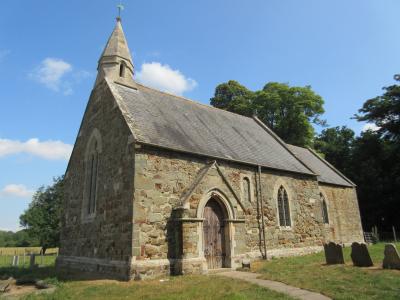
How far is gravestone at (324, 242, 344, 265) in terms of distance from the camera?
42.6 ft

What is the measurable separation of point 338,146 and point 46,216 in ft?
143

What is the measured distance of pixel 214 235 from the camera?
13711mm

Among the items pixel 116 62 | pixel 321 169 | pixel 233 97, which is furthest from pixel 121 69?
pixel 233 97

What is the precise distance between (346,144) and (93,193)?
44.5m

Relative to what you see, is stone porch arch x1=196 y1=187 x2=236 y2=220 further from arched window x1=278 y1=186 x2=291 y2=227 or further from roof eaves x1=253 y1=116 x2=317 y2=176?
roof eaves x1=253 y1=116 x2=317 y2=176

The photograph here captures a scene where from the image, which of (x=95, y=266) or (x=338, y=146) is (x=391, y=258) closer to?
(x=95, y=266)

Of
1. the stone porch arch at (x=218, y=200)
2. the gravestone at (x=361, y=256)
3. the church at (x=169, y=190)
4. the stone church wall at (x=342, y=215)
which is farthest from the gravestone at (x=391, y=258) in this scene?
the stone church wall at (x=342, y=215)

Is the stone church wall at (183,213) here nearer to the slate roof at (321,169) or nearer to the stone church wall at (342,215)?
the stone church wall at (342,215)

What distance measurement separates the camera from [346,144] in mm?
49500

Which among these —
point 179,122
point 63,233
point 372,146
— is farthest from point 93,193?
point 372,146

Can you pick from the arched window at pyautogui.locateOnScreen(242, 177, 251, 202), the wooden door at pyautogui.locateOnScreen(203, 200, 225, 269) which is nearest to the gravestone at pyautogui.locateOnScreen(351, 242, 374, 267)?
the wooden door at pyautogui.locateOnScreen(203, 200, 225, 269)

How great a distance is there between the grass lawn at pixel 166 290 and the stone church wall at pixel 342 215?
1550 cm

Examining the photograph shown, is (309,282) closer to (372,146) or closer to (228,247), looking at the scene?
(228,247)

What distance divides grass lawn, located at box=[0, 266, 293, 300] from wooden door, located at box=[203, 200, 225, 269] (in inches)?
82.5
